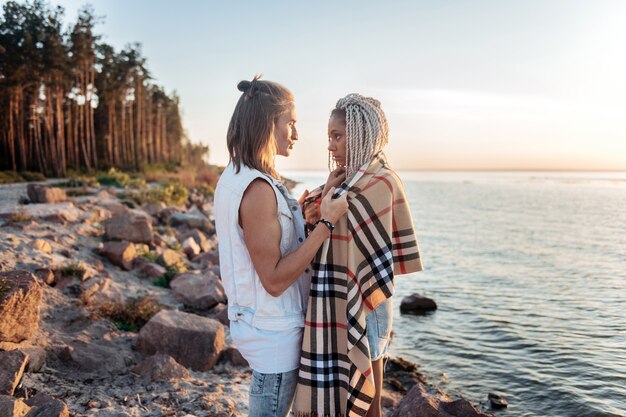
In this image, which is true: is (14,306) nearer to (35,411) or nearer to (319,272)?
(35,411)

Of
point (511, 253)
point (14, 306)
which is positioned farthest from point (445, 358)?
point (511, 253)

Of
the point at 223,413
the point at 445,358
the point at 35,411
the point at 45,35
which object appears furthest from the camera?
the point at 45,35

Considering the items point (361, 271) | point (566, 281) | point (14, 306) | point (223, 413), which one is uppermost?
point (361, 271)

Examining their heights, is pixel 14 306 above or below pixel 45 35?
below

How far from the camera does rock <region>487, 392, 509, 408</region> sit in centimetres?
671

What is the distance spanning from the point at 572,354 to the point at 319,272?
314 inches

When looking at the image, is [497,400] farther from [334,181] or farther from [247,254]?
[247,254]

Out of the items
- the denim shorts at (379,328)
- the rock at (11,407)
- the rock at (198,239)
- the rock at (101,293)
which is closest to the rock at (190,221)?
the rock at (198,239)

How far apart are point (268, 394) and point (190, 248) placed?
9.90 meters

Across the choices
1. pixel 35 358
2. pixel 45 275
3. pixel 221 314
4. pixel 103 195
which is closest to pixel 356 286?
pixel 35 358

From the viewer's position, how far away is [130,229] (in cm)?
1030

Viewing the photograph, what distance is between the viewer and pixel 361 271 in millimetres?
2584

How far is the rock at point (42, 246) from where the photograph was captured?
303 inches

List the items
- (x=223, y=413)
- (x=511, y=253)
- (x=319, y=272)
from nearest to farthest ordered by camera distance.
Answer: (x=319, y=272) → (x=223, y=413) → (x=511, y=253)
